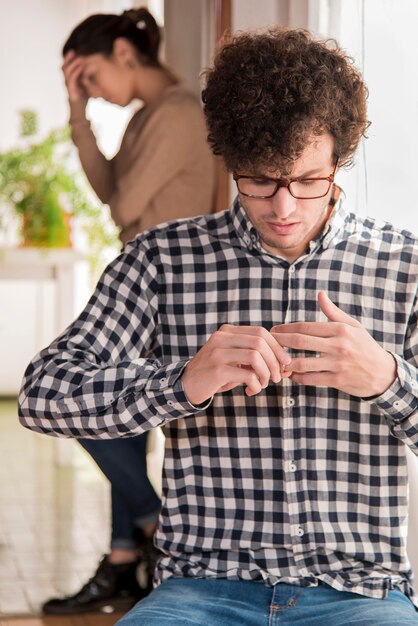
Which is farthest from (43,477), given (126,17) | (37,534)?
(126,17)

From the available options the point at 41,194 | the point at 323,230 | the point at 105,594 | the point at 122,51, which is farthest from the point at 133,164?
the point at 41,194

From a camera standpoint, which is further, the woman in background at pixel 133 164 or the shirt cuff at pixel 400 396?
the woman in background at pixel 133 164

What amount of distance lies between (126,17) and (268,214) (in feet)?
5.50

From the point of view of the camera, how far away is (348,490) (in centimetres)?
169

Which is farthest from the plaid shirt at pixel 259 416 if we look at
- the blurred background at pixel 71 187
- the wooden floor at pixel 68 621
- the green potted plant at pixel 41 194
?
the green potted plant at pixel 41 194

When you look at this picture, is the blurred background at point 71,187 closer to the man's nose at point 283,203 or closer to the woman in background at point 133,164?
the woman in background at point 133,164

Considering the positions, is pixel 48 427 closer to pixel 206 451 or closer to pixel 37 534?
pixel 206 451

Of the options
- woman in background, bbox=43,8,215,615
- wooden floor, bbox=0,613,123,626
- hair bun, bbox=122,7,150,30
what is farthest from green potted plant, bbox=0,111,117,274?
wooden floor, bbox=0,613,123,626

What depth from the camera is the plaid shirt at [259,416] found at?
1.64 meters

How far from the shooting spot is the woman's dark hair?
312cm

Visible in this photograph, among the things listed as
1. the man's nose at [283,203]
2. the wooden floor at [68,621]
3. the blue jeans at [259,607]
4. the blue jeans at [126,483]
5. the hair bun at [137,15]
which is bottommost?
the wooden floor at [68,621]

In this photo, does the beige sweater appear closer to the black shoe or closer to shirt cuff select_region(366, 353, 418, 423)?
the black shoe

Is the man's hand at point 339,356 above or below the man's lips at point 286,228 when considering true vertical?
below

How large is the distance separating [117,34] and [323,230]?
1626 millimetres
